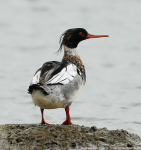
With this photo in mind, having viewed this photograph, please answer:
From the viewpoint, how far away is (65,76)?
19.6 feet

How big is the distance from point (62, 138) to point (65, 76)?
1157 mm

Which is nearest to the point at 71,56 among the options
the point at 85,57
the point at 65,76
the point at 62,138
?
the point at 65,76

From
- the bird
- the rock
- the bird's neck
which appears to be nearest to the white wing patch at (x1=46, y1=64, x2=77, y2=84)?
the bird

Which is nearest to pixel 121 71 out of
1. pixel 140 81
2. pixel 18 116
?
pixel 140 81

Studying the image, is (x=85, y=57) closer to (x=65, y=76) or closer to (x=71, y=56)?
(x=71, y=56)

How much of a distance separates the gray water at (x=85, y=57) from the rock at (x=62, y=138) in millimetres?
2053

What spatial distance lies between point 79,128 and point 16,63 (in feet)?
24.8

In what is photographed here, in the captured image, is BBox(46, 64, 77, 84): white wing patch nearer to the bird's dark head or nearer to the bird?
the bird

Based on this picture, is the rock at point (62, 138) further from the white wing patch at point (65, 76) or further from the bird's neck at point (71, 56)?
the bird's neck at point (71, 56)

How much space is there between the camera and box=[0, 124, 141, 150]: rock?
16.6ft

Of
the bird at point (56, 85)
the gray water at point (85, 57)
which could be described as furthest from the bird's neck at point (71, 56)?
the gray water at point (85, 57)

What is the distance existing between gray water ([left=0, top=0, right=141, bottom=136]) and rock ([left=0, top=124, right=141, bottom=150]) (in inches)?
80.8

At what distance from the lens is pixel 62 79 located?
19.3ft

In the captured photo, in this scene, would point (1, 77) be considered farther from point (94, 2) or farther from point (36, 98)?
point (94, 2)
